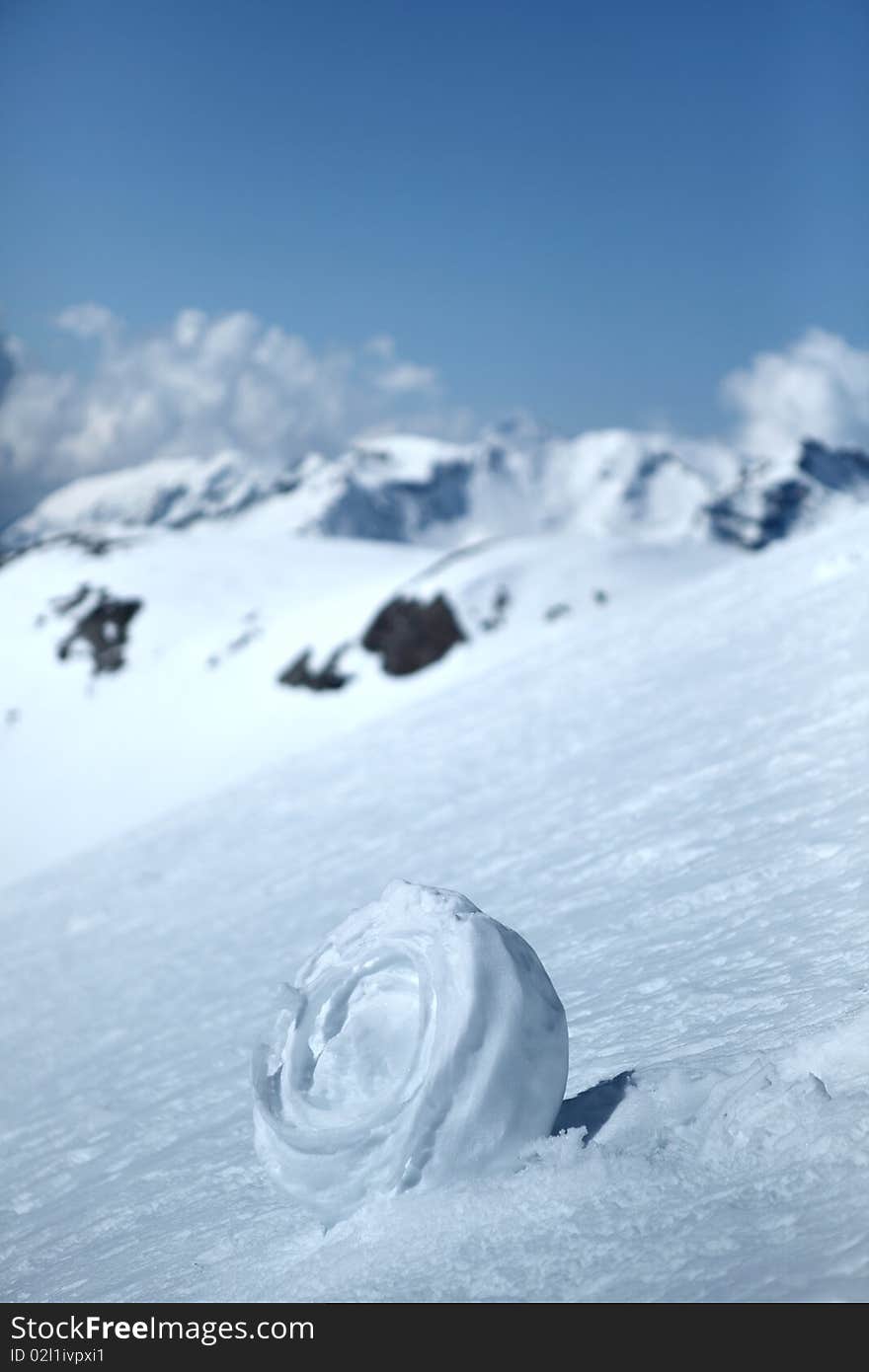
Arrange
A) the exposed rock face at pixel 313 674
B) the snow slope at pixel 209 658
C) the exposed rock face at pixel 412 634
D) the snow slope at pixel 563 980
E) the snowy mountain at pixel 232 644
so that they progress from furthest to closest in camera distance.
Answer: the exposed rock face at pixel 313 674 < the exposed rock face at pixel 412 634 < the snowy mountain at pixel 232 644 < the snow slope at pixel 209 658 < the snow slope at pixel 563 980

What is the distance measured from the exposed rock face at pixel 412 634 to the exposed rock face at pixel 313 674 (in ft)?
3.71

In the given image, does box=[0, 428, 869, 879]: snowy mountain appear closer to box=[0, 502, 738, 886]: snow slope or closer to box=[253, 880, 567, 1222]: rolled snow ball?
box=[0, 502, 738, 886]: snow slope

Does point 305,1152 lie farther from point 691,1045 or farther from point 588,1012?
point 588,1012

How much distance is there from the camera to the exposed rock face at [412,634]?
32750 millimetres

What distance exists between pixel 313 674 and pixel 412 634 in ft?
11.6

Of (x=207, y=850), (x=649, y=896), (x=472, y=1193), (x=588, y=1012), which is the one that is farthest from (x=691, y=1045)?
(x=207, y=850)

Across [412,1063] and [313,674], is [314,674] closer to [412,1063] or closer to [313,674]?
[313,674]

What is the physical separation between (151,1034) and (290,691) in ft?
86.0

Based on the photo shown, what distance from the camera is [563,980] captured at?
259 inches

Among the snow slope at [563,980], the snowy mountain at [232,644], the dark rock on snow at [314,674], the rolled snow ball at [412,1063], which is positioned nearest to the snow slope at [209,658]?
the snowy mountain at [232,644]

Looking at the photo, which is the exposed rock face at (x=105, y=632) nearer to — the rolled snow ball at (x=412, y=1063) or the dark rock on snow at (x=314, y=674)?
the dark rock on snow at (x=314, y=674)

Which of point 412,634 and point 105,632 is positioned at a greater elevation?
point 105,632

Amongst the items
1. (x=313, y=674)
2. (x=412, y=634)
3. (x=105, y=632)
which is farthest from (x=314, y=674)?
(x=105, y=632)
